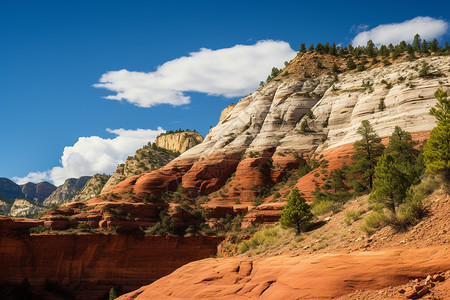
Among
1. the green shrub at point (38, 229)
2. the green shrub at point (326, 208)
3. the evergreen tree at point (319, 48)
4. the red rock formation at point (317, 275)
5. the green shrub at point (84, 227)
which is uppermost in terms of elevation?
the evergreen tree at point (319, 48)

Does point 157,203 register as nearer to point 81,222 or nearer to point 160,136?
point 81,222

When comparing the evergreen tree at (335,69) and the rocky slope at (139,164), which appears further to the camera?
the evergreen tree at (335,69)

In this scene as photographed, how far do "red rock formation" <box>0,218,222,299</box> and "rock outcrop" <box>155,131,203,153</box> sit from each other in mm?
77998

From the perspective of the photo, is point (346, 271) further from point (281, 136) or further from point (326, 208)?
point (281, 136)

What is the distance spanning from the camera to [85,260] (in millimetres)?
42312

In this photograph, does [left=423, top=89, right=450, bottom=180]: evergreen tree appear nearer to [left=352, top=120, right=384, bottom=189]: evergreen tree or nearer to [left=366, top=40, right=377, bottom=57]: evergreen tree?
[left=352, top=120, right=384, bottom=189]: evergreen tree

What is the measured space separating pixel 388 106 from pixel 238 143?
917 inches

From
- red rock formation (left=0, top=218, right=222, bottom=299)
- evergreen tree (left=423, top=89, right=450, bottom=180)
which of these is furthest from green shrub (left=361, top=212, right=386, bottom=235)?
red rock formation (left=0, top=218, right=222, bottom=299)

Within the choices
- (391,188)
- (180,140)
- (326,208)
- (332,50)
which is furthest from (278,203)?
(180,140)

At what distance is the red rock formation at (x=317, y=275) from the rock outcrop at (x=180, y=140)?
104 m

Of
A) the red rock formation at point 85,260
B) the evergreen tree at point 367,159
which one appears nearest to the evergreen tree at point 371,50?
the evergreen tree at point 367,159

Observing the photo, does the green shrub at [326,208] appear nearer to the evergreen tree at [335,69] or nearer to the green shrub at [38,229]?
the green shrub at [38,229]

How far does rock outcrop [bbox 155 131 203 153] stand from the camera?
123100mm

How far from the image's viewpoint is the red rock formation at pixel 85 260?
135 feet
